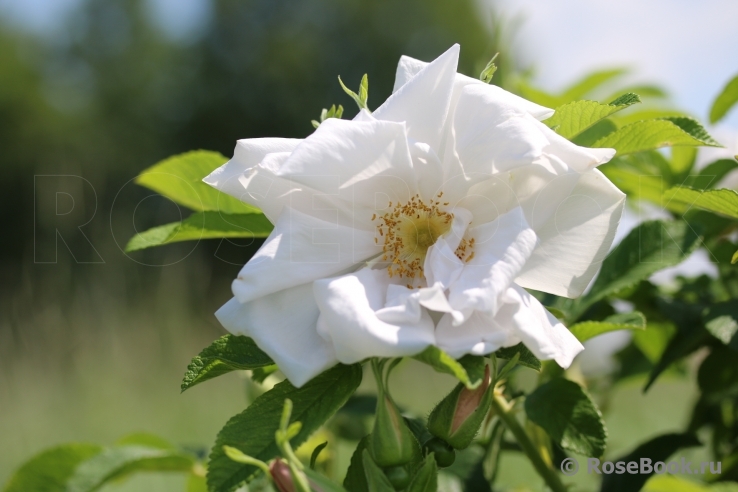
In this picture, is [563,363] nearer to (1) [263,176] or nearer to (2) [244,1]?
(1) [263,176]

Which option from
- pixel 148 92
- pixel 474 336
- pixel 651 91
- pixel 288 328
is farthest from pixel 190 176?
pixel 148 92

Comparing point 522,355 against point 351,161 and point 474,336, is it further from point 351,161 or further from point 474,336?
point 351,161

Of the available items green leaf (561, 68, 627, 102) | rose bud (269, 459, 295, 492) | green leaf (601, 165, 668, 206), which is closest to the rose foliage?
rose bud (269, 459, 295, 492)

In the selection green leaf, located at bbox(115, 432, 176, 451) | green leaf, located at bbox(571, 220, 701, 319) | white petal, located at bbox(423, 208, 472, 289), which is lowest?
green leaf, located at bbox(115, 432, 176, 451)

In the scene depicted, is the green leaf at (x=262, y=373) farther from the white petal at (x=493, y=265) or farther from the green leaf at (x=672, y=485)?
the green leaf at (x=672, y=485)

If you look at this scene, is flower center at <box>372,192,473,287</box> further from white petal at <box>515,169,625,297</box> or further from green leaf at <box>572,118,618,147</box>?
green leaf at <box>572,118,618,147</box>

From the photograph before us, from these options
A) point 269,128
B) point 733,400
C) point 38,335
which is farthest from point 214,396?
point 269,128

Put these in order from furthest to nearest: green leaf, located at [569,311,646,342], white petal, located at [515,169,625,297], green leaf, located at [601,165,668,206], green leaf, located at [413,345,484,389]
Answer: green leaf, located at [601,165,668,206] < green leaf, located at [569,311,646,342] < white petal, located at [515,169,625,297] < green leaf, located at [413,345,484,389]
